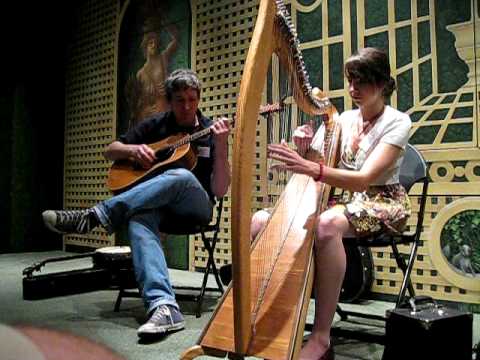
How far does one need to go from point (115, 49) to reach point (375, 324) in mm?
3997

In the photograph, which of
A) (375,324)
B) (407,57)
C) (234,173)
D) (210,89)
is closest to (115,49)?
(210,89)

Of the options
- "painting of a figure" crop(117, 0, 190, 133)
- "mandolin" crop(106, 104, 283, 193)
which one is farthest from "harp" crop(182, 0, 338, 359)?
"painting of a figure" crop(117, 0, 190, 133)

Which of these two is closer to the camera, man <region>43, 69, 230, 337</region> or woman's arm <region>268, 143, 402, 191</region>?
woman's arm <region>268, 143, 402, 191</region>

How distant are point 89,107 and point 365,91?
13.8 feet

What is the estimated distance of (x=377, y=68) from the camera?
6.59ft

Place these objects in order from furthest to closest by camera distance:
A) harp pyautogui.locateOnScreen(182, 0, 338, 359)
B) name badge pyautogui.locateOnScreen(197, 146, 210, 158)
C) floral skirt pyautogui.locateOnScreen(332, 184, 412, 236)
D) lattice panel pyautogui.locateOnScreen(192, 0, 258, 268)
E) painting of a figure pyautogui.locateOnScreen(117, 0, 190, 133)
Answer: painting of a figure pyautogui.locateOnScreen(117, 0, 190, 133) < lattice panel pyautogui.locateOnScreen(192, 0, 258, 268) < name badge pyautogui.locateOnScreen(197, 146, 210, 158) < floral skirt pyautogui.locateOnScreen(332, 184, 412, 236) < harp pyautogui.locateOnScreen(182, 0, 338, 359)

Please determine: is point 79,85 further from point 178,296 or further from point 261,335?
point 261,335

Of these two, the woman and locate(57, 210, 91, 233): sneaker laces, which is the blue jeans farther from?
the woman

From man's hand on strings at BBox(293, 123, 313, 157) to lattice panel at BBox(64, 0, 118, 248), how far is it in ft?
11.6

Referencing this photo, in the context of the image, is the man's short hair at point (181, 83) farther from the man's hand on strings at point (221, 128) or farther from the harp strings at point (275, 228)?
the harp strings at point (275, 228)

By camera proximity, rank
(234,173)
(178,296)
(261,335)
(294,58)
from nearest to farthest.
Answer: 1. (234,173)
2. (261,335)
3. (294,58)
4. (178,296)

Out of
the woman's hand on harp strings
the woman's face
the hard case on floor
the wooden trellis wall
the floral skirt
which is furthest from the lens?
the wooden trellis wall

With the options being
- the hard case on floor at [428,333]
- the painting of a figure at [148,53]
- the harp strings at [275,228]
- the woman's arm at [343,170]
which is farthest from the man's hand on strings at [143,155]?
the painting of a figure at [148,53]

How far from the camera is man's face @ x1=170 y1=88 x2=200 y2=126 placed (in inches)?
109
